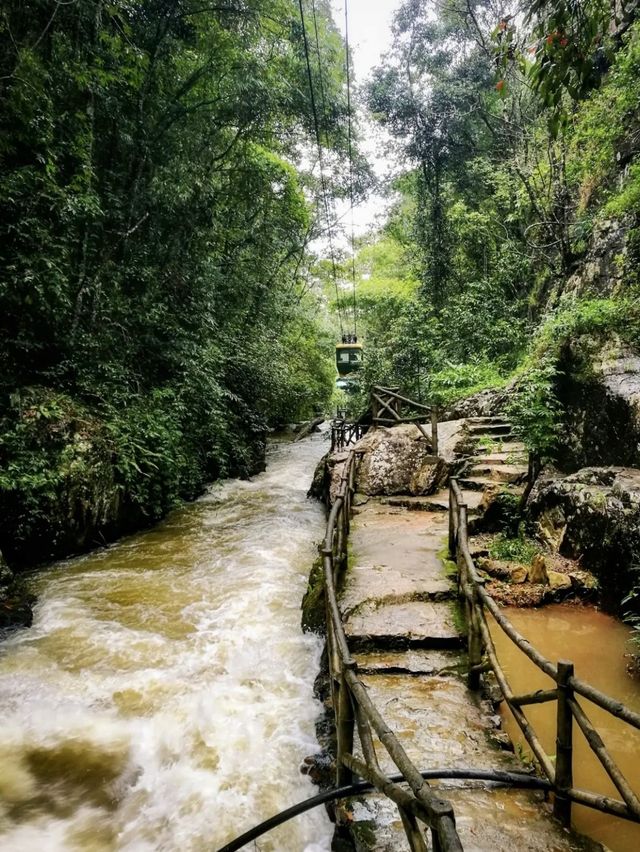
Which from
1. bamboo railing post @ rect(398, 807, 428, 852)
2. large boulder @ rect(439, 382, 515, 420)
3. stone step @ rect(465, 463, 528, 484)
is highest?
large boulder @ rect(439, 382, 515, 420)

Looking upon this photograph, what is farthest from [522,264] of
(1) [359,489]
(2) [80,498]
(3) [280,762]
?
(3) [280,762]

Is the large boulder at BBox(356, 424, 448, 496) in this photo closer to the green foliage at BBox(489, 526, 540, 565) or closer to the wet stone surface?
the wet stone surface

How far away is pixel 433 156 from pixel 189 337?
1327 centimetres

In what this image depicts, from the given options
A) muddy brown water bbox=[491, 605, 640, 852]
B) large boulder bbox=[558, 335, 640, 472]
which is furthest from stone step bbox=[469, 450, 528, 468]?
muddy brown water bbox=[491, 605, 640, 852]

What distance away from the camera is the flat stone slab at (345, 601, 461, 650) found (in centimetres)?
437

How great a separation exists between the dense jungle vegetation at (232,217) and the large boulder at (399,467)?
88.2 inches

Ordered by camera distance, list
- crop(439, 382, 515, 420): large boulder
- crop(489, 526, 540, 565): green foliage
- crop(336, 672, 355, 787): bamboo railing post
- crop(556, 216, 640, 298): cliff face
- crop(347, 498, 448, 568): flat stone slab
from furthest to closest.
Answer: crop(439, 382, 515, 420): large boulder, crop(556, 216, 640, 298): cliff face, crop(489, 526, 540, 565): green foliage, crop(347, 498, 448, 568): flat stone slab, crop(336, 672, 355, 787): bamboo railing post

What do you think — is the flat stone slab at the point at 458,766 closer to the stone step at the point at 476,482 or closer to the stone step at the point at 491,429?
the stone step at the point at 476,482

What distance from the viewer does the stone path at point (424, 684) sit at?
8.34 ft

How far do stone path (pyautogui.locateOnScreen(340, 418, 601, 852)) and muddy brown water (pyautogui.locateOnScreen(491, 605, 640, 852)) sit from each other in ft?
1.12

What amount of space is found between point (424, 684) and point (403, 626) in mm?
657

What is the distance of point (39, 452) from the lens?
289 inches

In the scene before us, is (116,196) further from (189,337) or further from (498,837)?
(498,837)

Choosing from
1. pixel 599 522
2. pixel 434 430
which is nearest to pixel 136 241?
pixel 434 430
